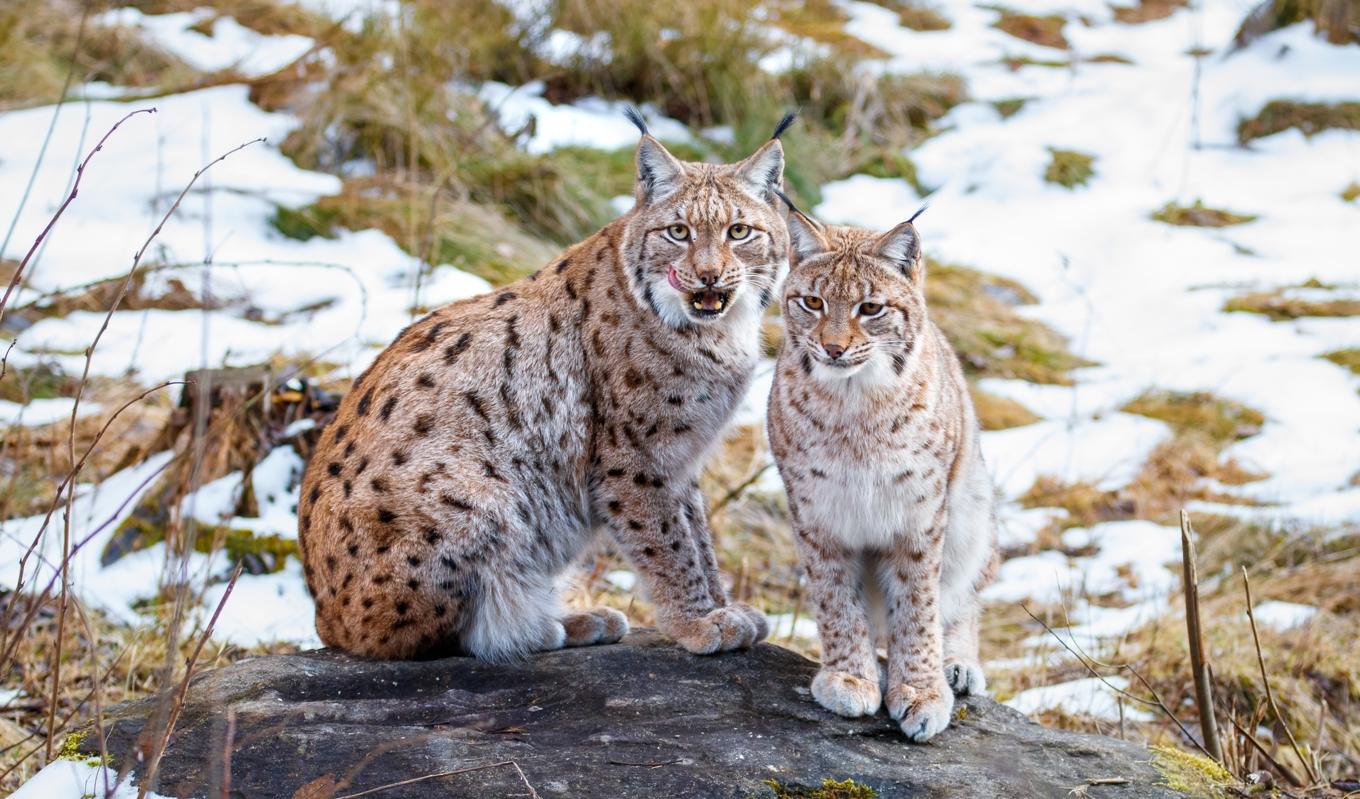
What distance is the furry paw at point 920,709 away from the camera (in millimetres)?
3600

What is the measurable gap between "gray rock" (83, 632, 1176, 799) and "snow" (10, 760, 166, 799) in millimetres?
88

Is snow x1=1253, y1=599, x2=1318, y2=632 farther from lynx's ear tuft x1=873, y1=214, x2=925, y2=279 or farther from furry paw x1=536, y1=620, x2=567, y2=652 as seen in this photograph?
furry paw x1=536, y1=620, x2=567, y2=652

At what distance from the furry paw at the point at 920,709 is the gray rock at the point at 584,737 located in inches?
1.6

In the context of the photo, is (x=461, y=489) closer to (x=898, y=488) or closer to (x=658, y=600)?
(x=658, y=600)

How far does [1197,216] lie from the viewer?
10.5 meters

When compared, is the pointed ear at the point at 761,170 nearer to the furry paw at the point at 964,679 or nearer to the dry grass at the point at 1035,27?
the furry paw at the point at 964,679

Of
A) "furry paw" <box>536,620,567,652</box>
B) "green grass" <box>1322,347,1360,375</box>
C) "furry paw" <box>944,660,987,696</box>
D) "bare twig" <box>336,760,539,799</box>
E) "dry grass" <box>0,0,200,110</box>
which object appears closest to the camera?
"bare twig" <box>336,760,539,799</box>

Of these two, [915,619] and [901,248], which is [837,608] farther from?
[901,248]

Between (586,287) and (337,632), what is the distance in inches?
58.2

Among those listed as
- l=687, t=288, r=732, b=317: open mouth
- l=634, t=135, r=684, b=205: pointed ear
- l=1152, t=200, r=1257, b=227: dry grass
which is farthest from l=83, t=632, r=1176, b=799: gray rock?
l=1152, t=200, r=1257, b=227: dry grass

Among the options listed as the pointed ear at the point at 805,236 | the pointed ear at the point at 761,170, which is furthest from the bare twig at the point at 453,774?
the pointed ear at the point at 761,170

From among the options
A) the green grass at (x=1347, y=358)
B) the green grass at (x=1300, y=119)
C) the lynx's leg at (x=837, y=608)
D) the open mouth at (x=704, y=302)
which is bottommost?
the green grass at (x=1347, y=358)

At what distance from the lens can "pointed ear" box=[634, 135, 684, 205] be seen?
15.3 feet

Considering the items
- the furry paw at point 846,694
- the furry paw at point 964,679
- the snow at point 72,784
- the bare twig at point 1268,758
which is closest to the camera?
the snow at point 72,784
